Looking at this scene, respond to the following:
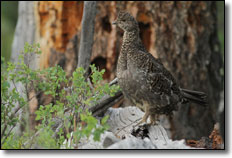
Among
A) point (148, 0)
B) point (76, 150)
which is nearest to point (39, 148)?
point (76, 150)

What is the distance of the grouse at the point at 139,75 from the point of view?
248 cm

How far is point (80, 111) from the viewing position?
7.29 ft

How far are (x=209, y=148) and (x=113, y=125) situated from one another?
2.59 ft

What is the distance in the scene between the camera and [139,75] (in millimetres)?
2475

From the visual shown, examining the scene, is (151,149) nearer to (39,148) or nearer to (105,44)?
(39,148)

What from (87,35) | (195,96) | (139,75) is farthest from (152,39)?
(139,75)

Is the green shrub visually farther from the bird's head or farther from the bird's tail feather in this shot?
the bird's tail feather

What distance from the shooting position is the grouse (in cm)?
248

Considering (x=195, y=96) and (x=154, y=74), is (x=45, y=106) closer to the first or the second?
(x=154, y=74)

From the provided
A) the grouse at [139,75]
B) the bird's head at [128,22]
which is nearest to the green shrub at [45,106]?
the grouse at [139,75]

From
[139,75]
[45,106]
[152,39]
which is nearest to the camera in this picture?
[45,106]

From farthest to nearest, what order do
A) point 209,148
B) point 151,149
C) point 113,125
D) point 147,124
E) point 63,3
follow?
point 63,3
point 113,125
point 147,124
point 209,148
point 151,149

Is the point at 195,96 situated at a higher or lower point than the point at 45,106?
lower

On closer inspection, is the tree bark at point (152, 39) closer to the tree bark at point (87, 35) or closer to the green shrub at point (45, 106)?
the tree bark at point (87, 35)
